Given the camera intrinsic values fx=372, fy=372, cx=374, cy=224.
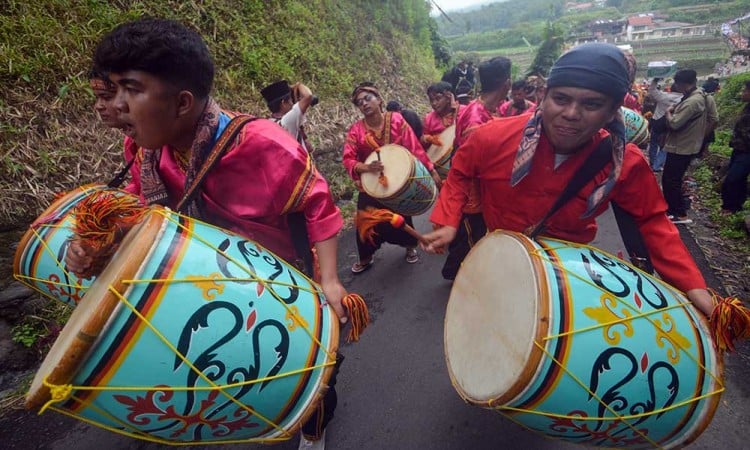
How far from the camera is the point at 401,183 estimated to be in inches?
123

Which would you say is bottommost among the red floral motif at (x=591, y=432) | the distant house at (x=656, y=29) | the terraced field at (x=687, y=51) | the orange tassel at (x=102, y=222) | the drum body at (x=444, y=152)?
the terraced field at (x=687, y=51)

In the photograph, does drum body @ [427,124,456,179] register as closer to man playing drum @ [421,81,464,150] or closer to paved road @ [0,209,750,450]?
man playing drum @ [421,81,464,150]

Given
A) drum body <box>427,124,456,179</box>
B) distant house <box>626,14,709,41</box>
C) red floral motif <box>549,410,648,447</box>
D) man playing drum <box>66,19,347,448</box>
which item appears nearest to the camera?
man playing drum <box>66,19,347,448</box>

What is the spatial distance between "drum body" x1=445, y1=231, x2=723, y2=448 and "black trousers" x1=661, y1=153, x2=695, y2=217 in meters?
3.95

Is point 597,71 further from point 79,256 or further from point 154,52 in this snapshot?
point 79,256

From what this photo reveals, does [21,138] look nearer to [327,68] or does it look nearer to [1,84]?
[1,84]

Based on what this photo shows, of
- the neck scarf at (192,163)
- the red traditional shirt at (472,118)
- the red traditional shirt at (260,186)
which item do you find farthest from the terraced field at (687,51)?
the neck scarf at (192,163)

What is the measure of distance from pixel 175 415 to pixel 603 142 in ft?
5.93

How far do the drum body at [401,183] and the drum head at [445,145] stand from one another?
0.94 m

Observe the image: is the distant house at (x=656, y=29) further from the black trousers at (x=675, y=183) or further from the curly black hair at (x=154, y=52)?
the curly black hair at (x=154, y=52)

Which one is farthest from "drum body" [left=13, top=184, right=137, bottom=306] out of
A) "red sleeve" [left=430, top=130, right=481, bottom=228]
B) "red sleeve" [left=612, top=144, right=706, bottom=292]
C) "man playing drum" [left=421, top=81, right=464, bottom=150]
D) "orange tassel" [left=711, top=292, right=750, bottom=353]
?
"man playing drum" [left=421, top=81, right=464, bottom=150]

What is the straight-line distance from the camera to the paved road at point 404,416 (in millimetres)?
1944

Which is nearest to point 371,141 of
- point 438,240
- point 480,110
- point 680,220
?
point 480,110

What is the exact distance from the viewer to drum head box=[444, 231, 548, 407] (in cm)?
114
